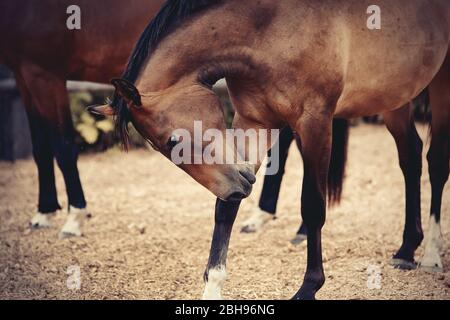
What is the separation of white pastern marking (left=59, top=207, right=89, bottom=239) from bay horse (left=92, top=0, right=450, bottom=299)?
1.78 metres

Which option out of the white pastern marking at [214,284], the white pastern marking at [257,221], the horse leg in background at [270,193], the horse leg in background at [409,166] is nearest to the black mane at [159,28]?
the white pastern marking at [214,284]

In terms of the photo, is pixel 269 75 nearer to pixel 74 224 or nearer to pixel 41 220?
pixel 74 224

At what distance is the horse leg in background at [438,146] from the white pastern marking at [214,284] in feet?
4.76

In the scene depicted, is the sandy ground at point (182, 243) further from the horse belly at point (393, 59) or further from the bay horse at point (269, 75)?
the horse belly at point (393, 59)

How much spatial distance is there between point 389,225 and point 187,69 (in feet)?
8.53

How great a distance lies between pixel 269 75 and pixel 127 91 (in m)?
0.77

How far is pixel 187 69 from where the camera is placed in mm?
3137

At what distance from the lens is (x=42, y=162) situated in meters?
5.18

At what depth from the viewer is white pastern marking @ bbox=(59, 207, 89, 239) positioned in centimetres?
496

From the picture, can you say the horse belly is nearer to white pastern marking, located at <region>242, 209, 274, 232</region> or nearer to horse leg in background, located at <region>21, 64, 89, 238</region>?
white pastern marking, located at <region>242, 209, 274, 232</region>

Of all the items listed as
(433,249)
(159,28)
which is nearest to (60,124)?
(159,28)

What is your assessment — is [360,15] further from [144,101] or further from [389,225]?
[389,225]

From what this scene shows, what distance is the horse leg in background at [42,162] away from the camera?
5.08 metres

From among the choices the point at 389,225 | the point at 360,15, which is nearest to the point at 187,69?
the point at 360,15
